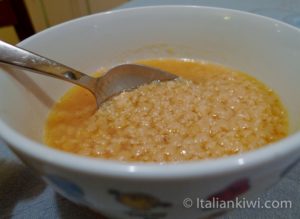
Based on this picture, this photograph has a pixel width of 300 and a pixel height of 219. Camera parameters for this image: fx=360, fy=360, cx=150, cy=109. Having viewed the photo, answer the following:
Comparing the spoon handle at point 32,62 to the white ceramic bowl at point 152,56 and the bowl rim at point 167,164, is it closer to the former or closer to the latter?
the white ceramic bowl at point 152,56

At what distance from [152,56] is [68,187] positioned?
0.52m

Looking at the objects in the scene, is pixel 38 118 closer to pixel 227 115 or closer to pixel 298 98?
pixel 227 115

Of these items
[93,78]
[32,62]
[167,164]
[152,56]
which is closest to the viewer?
[167,164]

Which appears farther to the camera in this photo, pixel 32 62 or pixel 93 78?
pixel 93 78

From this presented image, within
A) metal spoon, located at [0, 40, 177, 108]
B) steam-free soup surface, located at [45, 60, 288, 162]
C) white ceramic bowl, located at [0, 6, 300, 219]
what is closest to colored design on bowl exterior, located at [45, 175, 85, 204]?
white ceramic bowl, located at [0, 6, 300, 219]

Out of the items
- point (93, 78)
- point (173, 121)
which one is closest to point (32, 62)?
point (93, 78)

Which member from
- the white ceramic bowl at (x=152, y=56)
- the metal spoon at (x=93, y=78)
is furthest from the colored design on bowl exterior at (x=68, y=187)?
the metal spoon at (x=93, y=78)

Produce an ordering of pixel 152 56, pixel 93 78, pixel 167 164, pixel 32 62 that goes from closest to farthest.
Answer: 1. pixel 167 164
2. pixel 32 62
3. pixel 93 78
4. pixel 152 56

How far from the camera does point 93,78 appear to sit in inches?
27.5

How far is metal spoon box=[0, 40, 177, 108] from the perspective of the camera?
22.2 inches

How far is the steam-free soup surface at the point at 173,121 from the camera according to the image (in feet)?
1.82

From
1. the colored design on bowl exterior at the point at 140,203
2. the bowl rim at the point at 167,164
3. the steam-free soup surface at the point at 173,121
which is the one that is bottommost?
the steam-free soup surface at the point at 173,121

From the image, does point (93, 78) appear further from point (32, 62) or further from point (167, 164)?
point (167, 164)

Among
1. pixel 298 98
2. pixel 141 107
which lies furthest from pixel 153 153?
pixel 298 98
